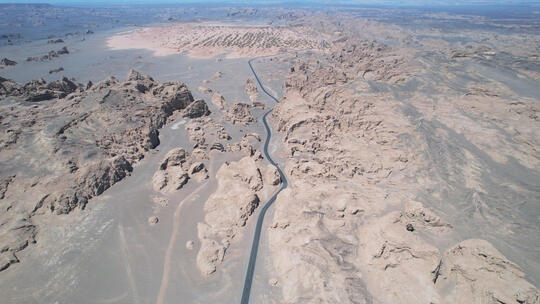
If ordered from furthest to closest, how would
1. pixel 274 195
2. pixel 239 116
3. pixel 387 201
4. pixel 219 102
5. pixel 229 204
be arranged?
pixel 219 102 < pixel 239 116 < pixel 274 195 < pixel 229 204 < pixel 387 201

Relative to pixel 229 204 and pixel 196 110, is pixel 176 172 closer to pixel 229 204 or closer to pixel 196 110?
pixel 229 204

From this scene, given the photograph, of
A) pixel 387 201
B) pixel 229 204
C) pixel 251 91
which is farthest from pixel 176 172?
pixel 251 91

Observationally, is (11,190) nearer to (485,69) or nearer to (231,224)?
(231,224)

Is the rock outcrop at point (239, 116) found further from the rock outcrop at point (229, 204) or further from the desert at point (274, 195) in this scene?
the rock outcrop at point (229, 204)

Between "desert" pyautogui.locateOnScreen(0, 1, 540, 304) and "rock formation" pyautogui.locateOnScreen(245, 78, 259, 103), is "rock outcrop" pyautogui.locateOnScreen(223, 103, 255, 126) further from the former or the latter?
"rock formation" pyautogui.locateOnScreen(245, 78, 259, 103)

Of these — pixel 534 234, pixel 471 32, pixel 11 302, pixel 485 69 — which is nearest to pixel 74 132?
pixel 11 302

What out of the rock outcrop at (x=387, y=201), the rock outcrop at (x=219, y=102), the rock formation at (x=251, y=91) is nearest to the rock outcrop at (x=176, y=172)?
the rock outcrop at (x=387, y=201)

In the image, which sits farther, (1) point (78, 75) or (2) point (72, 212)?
(1) point (78, 75)

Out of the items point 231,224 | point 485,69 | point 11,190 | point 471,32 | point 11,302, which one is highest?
point 471,32
